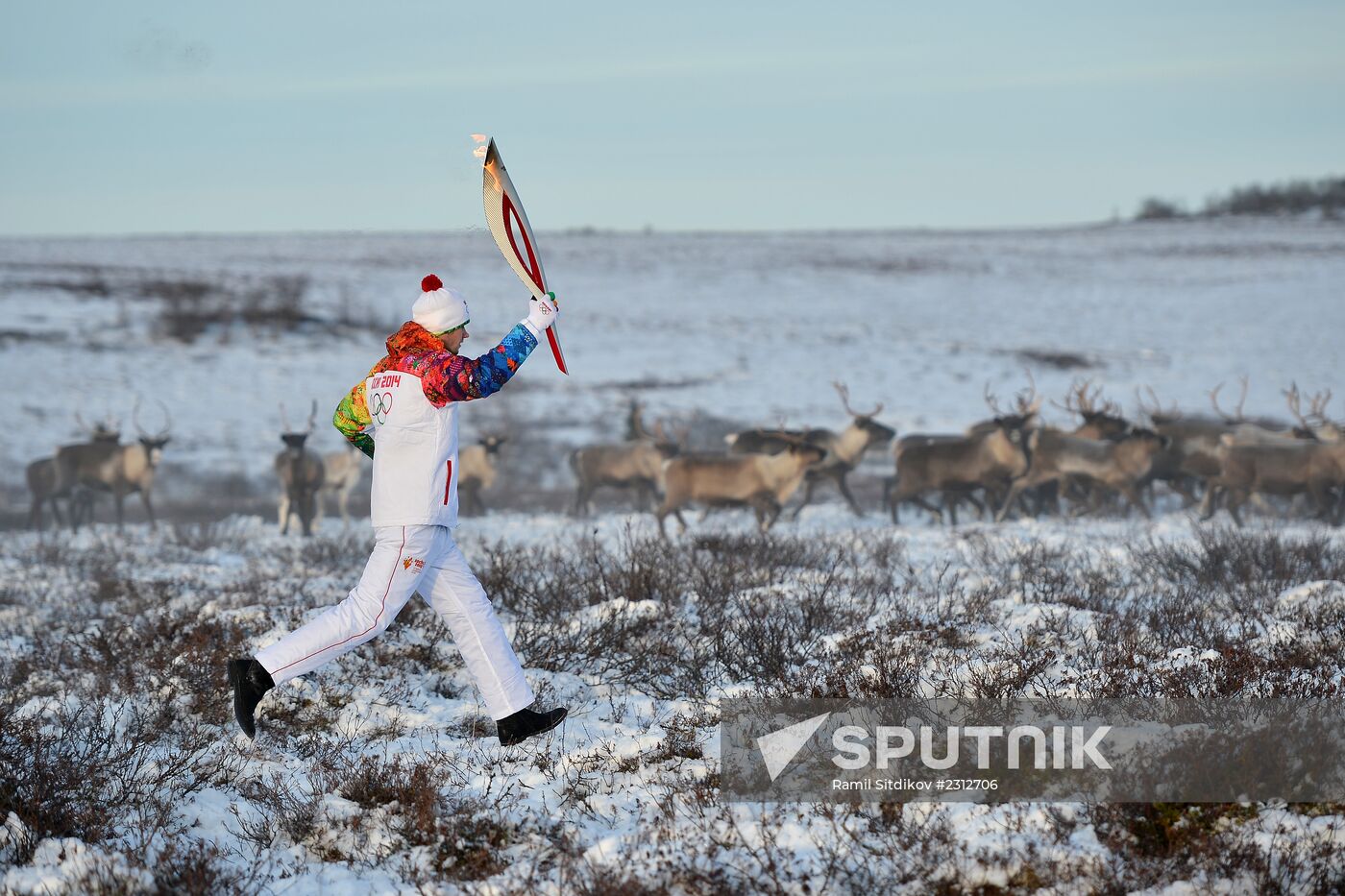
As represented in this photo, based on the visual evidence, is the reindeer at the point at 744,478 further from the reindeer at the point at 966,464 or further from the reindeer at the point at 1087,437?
the reindeer at the point at 1087,437

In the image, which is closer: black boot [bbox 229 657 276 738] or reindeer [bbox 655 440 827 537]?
black boot [bbox 229 657 276 738]

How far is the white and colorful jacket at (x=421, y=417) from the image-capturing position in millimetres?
4191

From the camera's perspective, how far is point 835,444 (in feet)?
56.4

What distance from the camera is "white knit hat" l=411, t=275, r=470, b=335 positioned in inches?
174

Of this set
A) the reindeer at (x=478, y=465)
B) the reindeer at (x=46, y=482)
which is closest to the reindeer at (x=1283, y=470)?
the reindeer at (x=478, y=465)

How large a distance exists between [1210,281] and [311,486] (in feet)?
118

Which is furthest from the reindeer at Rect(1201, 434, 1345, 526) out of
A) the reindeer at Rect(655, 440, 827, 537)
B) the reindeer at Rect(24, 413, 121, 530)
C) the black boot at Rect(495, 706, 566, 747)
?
the reindeer at Rect(24, 413, 121, 530)

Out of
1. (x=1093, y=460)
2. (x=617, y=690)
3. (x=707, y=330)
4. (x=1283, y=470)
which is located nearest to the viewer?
(x=617, y=690)

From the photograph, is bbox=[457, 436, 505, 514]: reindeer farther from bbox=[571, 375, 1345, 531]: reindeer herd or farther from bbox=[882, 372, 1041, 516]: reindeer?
bbox=[882, 372, 1041, 516]: reindeer

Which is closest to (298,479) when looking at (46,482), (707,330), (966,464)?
(46,482)

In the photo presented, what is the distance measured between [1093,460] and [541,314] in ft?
41.4

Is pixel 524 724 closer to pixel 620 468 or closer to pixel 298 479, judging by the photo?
pixel 298 479

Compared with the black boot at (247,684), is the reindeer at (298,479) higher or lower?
lower

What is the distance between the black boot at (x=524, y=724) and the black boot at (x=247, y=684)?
2.79ft
